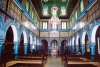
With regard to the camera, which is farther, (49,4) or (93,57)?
(49,4)

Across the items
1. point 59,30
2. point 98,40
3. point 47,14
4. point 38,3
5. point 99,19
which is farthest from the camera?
point 59,30

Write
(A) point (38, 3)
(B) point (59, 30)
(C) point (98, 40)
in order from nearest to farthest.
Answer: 1. (C) point (98, 40)
2. (A) point (38, 3)
3. (B) point (59, 30)

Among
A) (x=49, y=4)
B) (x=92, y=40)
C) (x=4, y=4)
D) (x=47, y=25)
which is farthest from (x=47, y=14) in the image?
(x=4, y=4)

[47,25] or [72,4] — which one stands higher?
[72,4]

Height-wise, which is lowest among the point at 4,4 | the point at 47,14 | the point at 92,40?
the point at 92,40

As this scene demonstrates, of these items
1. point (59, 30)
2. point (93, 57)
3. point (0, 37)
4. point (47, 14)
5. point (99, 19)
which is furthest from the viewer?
point (59, 30)

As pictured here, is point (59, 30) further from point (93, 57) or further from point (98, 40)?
point (93, 57)

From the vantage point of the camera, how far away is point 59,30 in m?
26.5

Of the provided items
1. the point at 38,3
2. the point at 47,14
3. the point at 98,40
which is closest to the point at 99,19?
the point at 98,40

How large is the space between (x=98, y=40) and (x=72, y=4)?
6.46 meters

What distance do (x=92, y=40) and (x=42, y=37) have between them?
630 inches

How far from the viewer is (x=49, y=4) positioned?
63.6 ft

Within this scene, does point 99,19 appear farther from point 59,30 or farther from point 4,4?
point 59,30

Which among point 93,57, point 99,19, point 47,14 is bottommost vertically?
point 93,57
